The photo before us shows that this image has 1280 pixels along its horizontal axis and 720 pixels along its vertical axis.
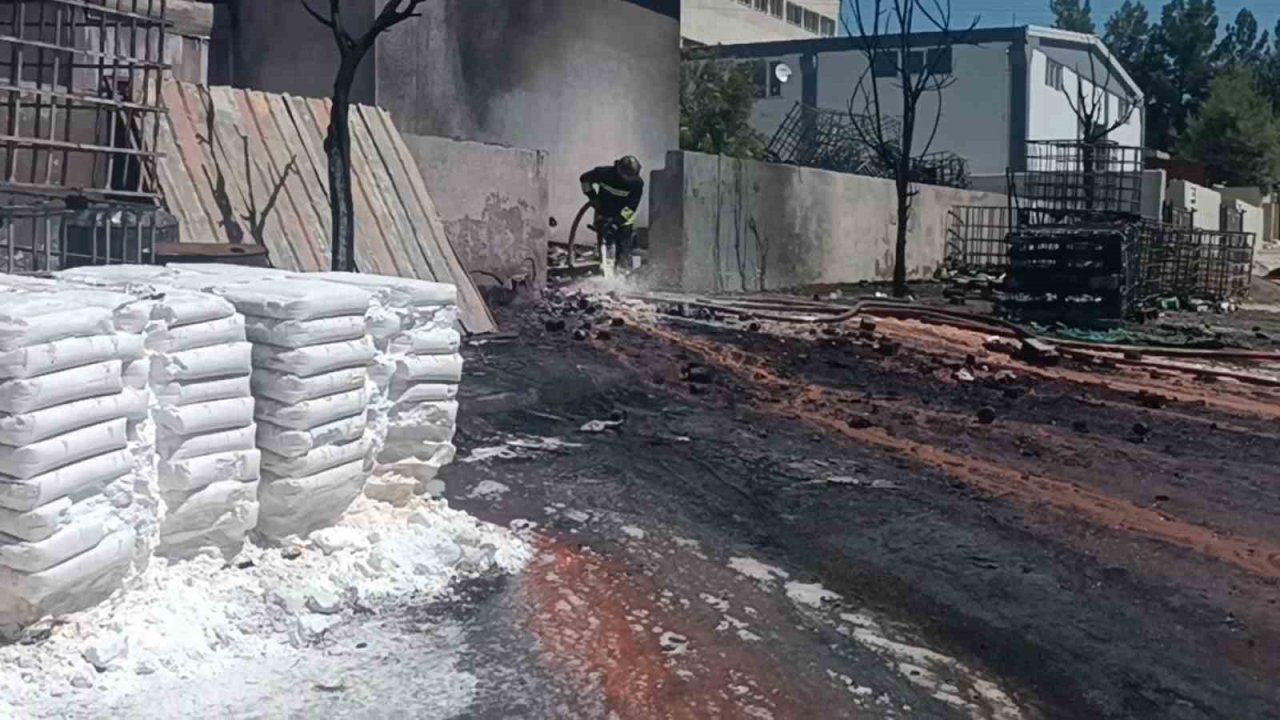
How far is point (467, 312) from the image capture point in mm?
10734

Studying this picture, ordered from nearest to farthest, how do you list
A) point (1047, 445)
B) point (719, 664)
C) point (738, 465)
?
point (719, 664), point (738, 465), point (1047, 445)

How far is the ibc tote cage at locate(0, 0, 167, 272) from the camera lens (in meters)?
7.43

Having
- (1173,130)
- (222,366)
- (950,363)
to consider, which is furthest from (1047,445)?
(1173,130)

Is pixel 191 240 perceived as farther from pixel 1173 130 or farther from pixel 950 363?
pixel 1173 130

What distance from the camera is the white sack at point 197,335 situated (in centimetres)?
419

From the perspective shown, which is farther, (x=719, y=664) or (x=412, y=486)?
(x=412, y=486)

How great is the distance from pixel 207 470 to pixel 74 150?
13.6 ft

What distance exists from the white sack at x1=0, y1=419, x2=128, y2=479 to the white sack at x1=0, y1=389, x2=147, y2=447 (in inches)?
0.7

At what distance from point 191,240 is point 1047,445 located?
547 centimetres

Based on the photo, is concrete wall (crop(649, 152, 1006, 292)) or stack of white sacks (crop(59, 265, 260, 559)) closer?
stack of white sacks (crop(59, 265, 260, 559))

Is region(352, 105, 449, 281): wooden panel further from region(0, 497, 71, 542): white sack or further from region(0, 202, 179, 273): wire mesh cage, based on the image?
region(0, 497, 71, 542): white sack

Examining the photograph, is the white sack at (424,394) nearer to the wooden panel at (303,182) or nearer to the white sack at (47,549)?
the white sack at (47,549)

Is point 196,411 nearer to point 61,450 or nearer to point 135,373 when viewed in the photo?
point 135,373

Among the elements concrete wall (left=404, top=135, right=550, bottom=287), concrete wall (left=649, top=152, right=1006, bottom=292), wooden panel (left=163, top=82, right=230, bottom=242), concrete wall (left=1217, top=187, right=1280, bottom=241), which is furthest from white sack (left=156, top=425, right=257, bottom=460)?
concrete wall (left=1217, top=187, right=1280, bottom=241)
